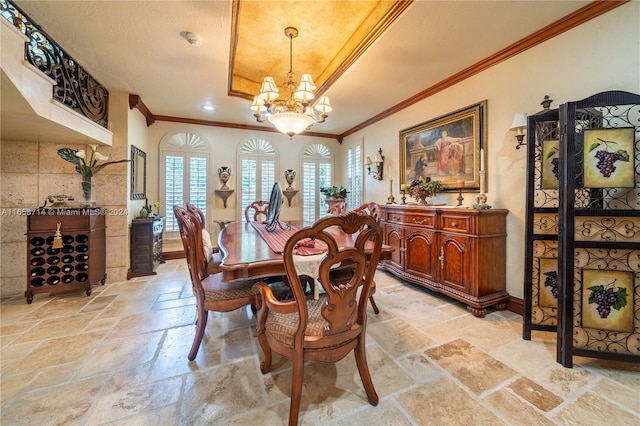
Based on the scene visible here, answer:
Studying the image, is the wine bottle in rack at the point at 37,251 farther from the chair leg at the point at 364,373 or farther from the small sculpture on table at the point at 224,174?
the chair leg at the point at 364,373

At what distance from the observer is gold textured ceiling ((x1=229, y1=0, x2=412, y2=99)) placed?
223 cm

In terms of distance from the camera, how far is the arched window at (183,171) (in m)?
4.70

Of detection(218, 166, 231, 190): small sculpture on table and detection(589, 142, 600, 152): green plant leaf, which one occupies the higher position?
detection(218, 166, 231, 190): small sculpture on table

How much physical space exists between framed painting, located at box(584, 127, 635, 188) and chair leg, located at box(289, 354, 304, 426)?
2260 mm

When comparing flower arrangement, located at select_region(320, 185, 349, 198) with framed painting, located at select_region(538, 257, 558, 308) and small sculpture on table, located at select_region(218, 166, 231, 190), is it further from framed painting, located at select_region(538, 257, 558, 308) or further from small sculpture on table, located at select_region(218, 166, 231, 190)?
framed painting, located at select_region(538, 257, 558, 308)

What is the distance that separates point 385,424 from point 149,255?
150 inches

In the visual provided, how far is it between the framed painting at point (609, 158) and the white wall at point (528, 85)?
1.70 ft

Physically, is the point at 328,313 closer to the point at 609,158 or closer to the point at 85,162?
the point at 609,158

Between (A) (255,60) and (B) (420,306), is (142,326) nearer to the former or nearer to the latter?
(B) (420,306)

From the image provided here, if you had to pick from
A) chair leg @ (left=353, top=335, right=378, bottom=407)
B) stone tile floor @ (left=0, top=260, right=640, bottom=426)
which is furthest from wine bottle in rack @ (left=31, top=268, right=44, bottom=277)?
chair leg @ (left=353, top=335, right=378, bottom=407)

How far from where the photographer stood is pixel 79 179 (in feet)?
10.8

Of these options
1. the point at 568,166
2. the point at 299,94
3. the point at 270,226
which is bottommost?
the point at 270,226

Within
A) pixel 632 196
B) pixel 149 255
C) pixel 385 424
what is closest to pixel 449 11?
pixel 632 196

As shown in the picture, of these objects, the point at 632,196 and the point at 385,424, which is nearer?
the point at 385,424
